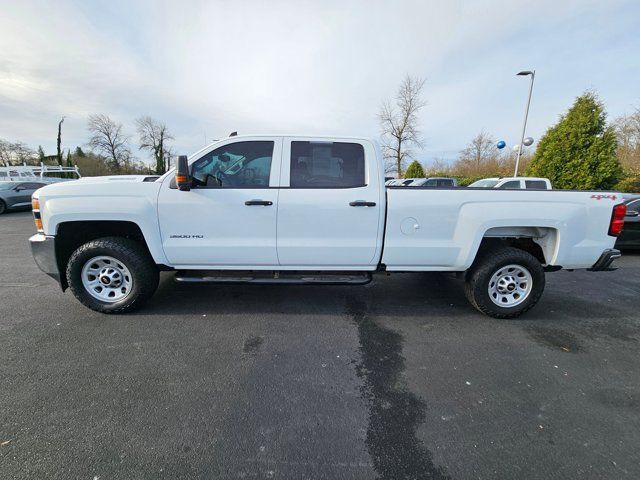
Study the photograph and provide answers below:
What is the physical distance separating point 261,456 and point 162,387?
3.65 feet

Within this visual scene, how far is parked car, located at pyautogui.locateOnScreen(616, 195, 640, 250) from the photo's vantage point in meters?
6.52

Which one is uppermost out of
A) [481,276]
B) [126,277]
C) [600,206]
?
[600,206]

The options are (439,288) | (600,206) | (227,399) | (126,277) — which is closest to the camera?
(227,399)

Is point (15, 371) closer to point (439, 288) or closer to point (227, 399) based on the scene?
point (227, 399)

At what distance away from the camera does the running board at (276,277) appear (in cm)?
345

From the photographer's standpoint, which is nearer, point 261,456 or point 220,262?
point 261,456

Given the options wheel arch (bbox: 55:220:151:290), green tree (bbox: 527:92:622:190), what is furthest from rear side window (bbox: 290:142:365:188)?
green tree (bbox: 527:92:622:190)

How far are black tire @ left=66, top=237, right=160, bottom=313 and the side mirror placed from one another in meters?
1.04

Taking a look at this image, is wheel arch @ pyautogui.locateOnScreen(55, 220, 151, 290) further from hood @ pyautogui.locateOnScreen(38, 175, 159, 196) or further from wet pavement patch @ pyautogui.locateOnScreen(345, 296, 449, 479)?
wet pavement patch @ pyautogui.locateOnScreen(345, 296, 449, 479)

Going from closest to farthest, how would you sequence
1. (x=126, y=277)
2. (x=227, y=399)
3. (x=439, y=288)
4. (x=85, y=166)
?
(x=227, y=399) → (x=126, y=277) → (x=439, y=288) → (x=85, y=166)

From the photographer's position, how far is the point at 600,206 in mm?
3307

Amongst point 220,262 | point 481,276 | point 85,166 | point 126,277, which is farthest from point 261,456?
point 85,166

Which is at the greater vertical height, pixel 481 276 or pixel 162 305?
pixel 481 276

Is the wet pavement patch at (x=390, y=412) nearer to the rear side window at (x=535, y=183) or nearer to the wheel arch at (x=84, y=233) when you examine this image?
the wheel arch at (x=84, y=233)
